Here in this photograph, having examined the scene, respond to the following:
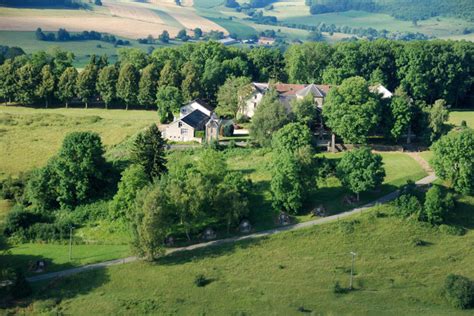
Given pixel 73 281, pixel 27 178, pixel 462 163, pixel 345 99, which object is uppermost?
pixel 345 99

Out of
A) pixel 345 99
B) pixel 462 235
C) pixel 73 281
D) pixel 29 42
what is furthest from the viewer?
pixel 29 42

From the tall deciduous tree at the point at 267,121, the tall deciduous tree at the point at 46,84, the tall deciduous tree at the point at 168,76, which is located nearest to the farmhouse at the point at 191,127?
the tall deciduous tree at the point at 267,121

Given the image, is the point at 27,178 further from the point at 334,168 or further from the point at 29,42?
the point at 29,42

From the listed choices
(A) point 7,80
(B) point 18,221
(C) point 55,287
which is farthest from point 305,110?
(A) point 7,80

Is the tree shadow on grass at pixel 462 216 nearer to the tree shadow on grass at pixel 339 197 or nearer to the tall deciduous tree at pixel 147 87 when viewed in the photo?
the tree shadow on grass at pixel 339 197

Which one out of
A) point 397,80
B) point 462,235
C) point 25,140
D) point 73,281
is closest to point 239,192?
point 73,281

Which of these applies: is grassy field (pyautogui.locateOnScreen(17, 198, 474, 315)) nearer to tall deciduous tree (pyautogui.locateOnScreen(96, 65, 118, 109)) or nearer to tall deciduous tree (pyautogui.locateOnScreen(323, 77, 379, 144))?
tall deciduous tree (pyautogui.locateOnScreen(323, 77, 379, 144))
